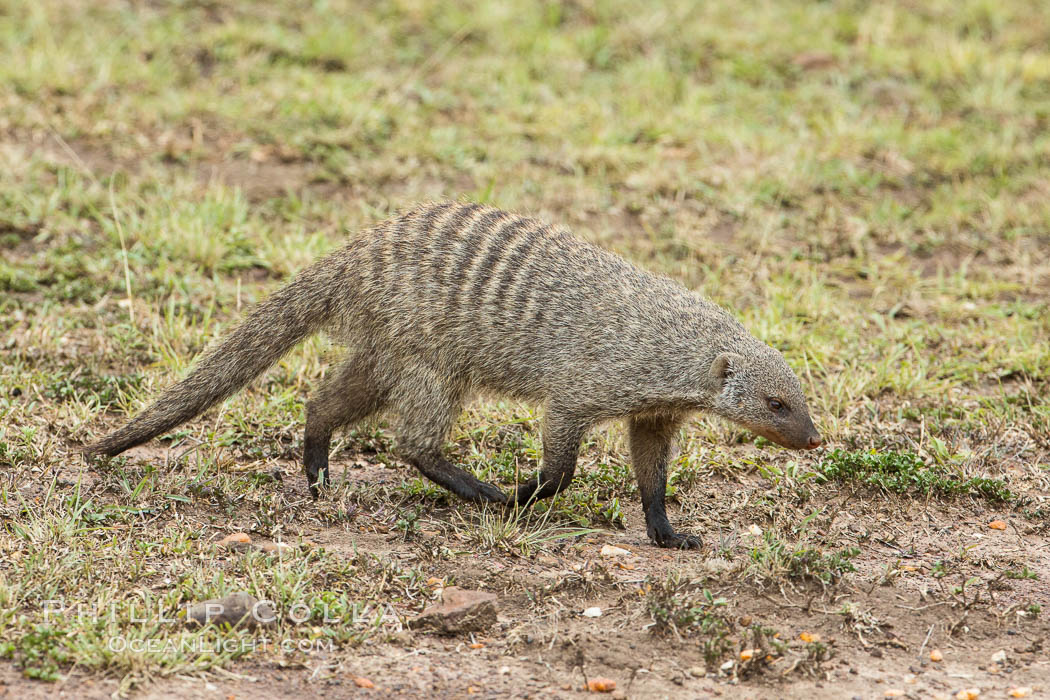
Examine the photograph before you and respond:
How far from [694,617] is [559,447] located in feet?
2.95

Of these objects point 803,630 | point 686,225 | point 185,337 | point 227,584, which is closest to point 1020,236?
point 686,225

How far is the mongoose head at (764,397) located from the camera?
155 inches

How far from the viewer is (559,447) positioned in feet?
13.5

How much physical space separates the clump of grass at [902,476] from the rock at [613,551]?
0.93m

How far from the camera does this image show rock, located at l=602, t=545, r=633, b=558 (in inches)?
159

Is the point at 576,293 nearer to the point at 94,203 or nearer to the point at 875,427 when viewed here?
the point at 875,427

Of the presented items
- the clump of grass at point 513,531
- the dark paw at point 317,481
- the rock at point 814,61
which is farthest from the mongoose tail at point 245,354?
the rock at point 814,61

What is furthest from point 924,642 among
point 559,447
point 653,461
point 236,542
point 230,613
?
point 236,542

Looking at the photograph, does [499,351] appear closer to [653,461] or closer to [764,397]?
[653,461]

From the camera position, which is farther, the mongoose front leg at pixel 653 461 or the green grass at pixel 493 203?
the mongoose front leg at pixel 653 461

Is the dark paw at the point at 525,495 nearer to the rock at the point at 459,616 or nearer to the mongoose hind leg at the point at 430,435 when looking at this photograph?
the mongoose hind leg at the point at 430,435

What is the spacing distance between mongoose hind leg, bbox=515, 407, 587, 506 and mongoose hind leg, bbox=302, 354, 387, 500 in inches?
25.7

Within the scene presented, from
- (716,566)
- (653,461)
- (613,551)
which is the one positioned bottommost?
(613,551)

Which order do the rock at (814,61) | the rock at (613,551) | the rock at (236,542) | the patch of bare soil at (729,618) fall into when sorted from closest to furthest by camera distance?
the patch of bare soil at (729,618)
the rock at (236,542)
the rock at (613,551)
the rock at (814,61)
